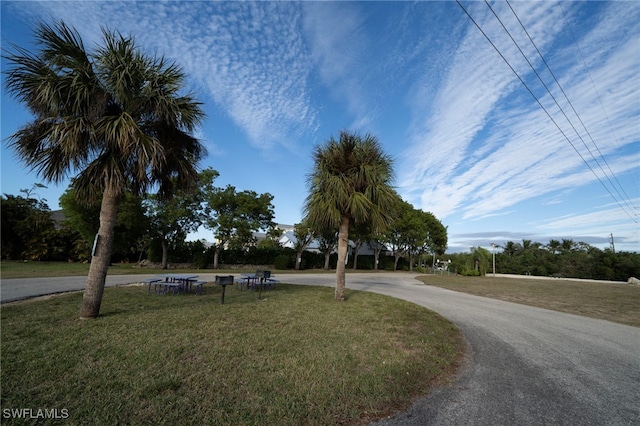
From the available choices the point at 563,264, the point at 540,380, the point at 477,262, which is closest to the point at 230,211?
the point at 540,380

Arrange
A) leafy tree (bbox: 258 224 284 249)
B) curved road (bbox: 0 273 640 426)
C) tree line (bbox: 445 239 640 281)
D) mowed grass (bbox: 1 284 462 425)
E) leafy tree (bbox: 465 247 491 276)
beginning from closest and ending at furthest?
mowed grass (bbox: 1 284 462 425) < curved road (bbox: 0 273 640 426) < leafy tree (bbox: 258 224 284 249) < tree line (bbox: 445 239 640 281) < leafy tree (bbox: 465 247 491 276)

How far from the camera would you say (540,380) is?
13.0 feet

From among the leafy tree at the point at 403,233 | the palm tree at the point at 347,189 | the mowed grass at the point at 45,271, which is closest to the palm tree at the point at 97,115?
the palm tree at the point at 347,189

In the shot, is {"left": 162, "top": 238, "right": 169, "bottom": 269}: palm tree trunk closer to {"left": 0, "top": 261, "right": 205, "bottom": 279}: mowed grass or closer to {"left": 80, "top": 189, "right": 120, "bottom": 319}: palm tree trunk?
{"left": 0, "top": 261, "right": 205, "bottom": 279}: mowed grass

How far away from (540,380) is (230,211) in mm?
27374

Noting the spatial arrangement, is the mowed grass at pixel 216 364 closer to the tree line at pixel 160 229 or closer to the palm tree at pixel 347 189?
the palm tree at pixel 347 189

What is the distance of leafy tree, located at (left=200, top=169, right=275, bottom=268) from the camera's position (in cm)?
2720

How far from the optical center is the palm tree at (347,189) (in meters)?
9.65

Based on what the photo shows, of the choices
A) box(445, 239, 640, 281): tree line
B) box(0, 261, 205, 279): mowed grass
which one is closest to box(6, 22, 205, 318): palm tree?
box(0, 261, 205, 279): mowed grass

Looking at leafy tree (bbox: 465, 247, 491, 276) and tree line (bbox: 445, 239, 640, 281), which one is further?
leafy tree (bbox: 465, 247, 491, 276)

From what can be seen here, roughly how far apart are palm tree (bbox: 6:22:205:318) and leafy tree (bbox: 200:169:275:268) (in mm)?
20623

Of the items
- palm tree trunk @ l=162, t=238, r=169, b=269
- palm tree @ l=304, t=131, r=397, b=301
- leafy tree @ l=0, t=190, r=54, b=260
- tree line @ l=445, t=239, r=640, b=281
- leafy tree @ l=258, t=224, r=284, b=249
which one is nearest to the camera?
palm tree @ l=304, t=131, r=397, b=301

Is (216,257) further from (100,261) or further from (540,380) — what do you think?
(540,380)

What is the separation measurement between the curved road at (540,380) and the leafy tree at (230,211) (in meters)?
23.1
